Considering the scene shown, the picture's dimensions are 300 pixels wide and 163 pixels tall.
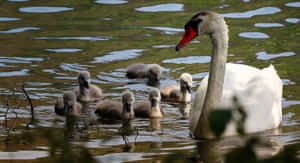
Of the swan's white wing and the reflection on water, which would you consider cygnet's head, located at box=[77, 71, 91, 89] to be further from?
the swan's white wing

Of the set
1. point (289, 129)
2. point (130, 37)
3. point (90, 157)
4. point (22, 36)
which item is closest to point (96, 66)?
point (130, 37)

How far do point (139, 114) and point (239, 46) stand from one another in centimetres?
437

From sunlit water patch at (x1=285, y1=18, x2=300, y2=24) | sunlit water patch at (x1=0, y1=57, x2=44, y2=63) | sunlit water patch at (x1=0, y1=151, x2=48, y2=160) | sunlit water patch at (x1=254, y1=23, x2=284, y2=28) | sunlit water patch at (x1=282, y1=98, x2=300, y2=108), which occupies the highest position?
sunlit water patch at (x1=0, y1=151, x2=48, y2=160)

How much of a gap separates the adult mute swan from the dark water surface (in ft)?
0.75

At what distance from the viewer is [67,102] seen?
752 centimetres

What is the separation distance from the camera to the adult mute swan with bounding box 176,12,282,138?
5.49 metres

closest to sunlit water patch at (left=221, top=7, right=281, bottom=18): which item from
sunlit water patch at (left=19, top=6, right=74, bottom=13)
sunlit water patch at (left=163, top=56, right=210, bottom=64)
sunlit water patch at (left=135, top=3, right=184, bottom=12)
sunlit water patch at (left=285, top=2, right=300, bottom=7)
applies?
sunlit water patch at (left=285, top=2, right=300, bottom=7)

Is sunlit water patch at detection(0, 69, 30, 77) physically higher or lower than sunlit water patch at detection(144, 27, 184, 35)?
lower

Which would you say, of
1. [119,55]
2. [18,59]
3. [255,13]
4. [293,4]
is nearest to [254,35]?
[255,13]

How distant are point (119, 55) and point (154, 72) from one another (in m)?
1.88

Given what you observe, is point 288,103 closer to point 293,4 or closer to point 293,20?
point 293,20

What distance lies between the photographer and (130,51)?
11.4 metres

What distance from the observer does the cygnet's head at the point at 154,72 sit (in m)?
9.38

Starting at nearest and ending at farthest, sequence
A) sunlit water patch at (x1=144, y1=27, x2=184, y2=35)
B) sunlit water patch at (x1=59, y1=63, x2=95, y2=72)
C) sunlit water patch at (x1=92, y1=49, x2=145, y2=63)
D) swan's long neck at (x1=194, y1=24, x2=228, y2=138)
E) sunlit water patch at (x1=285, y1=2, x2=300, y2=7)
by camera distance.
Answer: swan's long neck at (x1=194, y1=24, x2=228, y2=138)
sunlit water patch at (x1=59, y1=63, x2=95, y2=72)
sunlit water patch at (x1=92, y1=49, x2=145, y2=63)
sunlit water patch at (x1=144, y1=27, x2=184, y2=35)
sunlit water patch at (x1=285, y1=2, x2=300, y2=7)
